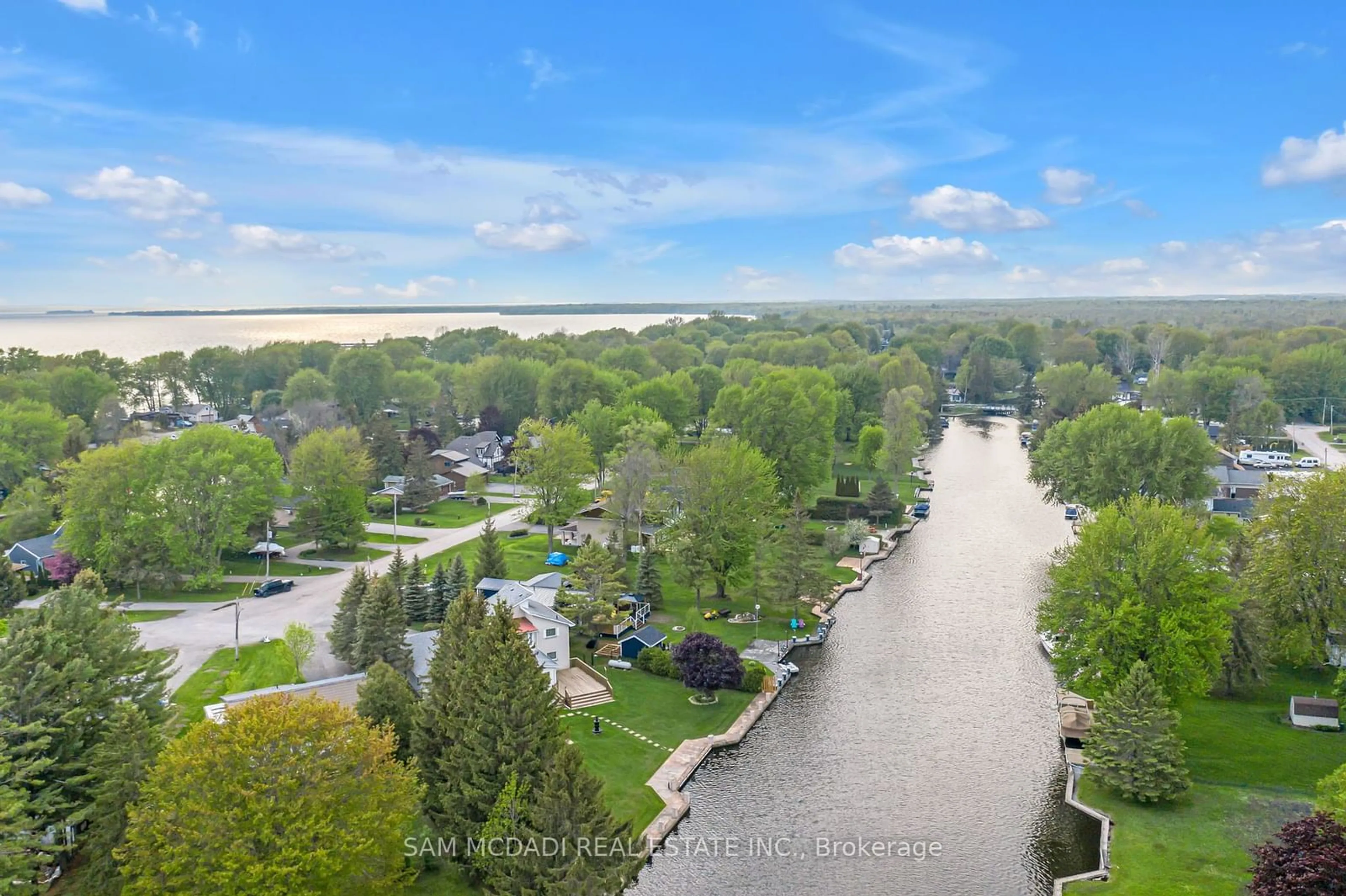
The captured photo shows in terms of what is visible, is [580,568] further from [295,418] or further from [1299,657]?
[295,418]

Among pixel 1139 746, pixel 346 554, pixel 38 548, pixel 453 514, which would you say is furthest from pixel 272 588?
pixel 1139 746

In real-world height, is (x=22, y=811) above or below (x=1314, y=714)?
above

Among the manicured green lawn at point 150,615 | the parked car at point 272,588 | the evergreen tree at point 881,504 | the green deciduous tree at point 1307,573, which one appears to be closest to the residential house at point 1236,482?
the evergreen tree at point 881,504

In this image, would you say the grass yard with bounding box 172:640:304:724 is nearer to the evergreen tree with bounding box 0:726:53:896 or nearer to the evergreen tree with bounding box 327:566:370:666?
the evergreen tree with bounding box 327:566:370:666

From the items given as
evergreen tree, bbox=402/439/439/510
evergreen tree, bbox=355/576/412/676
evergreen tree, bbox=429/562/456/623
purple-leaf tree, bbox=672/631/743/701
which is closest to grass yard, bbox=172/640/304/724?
evergreen tree, bbox=355/576/412/676

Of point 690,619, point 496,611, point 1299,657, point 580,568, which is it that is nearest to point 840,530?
point 690,619

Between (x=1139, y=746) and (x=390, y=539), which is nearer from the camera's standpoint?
(x=1139, y=746)

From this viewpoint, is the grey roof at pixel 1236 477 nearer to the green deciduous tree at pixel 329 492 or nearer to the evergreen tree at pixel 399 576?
the evergreen tree at pixel 399 576

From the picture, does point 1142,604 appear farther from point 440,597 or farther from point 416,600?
point 416,600
